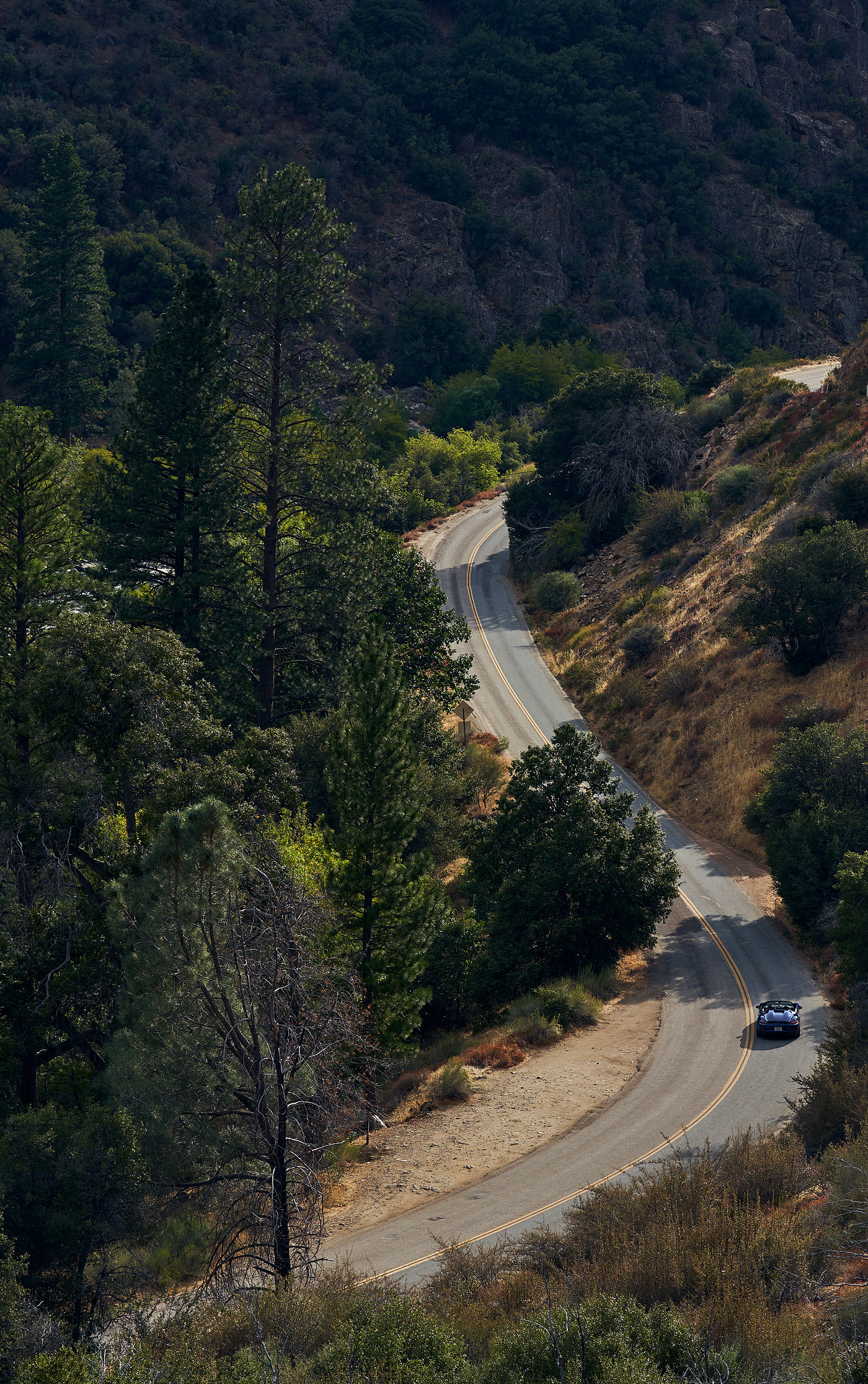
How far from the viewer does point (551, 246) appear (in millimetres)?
126000

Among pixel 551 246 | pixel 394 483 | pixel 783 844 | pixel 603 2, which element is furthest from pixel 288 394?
pixel 603 2

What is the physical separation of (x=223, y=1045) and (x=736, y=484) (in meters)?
50.3

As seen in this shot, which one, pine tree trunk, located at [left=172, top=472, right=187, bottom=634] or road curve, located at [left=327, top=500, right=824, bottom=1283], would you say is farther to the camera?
pine tree trunk, located at [left=172, top=472, right=187, bottom=634]

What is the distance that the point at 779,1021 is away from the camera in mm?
26672

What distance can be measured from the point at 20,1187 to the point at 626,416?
59430 millimetres

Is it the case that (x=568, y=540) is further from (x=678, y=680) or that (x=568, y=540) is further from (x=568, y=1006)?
(x=568, y=1006)

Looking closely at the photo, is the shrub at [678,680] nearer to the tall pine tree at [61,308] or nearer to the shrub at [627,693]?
the shrub at [627,693]

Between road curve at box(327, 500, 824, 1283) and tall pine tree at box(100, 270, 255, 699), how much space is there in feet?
53.6

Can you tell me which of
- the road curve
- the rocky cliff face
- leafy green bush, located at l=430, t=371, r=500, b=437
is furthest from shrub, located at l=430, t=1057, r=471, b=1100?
the rocky cliff face

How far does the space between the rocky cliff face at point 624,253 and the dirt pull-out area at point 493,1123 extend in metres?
102

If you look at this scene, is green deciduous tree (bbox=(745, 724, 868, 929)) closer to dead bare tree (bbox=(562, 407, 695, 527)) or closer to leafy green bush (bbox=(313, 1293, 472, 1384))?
leafy green bush (bbox=(313, 1293, 472, 1384))

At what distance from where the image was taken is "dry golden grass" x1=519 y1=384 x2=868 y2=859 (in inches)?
1635

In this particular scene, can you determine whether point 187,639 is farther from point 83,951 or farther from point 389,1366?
point 389,1366

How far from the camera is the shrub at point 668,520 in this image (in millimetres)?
61906
